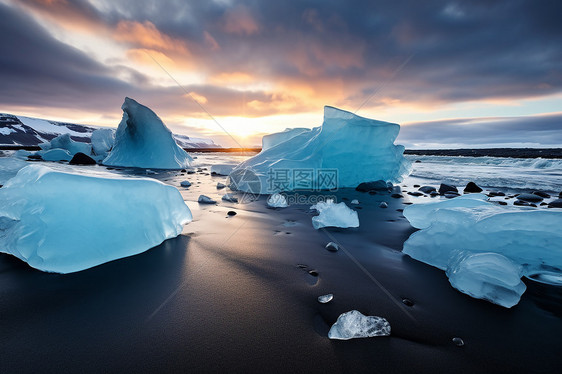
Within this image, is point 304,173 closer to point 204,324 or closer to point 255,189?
point 255,189

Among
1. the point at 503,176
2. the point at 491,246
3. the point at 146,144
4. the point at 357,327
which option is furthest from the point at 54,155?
the point at 503,176

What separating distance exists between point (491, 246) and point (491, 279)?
1.64 feet

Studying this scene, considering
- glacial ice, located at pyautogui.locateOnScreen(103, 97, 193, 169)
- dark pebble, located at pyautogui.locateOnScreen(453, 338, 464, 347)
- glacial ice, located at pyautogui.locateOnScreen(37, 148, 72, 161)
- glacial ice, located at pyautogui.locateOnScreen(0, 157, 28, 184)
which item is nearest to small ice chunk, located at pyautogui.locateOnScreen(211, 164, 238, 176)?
glacial ice, located at pyautogui.locateOnScreen(103, 97, 193, 169)

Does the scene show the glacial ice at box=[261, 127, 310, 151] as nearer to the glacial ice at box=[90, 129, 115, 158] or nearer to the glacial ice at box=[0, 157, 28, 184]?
the glacial ice at box=[0, 157, 28, 184]

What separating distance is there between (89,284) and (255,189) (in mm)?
4130

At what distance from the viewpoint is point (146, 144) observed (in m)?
11.6

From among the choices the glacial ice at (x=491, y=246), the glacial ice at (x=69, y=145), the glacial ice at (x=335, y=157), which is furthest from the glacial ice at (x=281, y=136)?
the glacial ice at (x=69, y=145)

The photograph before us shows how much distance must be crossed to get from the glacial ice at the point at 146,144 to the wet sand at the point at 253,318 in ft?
35.2

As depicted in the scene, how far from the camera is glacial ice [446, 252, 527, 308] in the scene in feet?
4.52

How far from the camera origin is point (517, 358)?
1014 mm

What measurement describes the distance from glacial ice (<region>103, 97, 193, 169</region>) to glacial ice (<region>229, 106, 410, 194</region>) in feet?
22.7

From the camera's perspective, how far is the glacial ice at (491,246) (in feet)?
4.66

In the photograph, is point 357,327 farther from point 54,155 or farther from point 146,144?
point 54,155

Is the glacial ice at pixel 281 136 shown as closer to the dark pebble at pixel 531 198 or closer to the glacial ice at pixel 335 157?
the glacial ice at pixel 335 157
